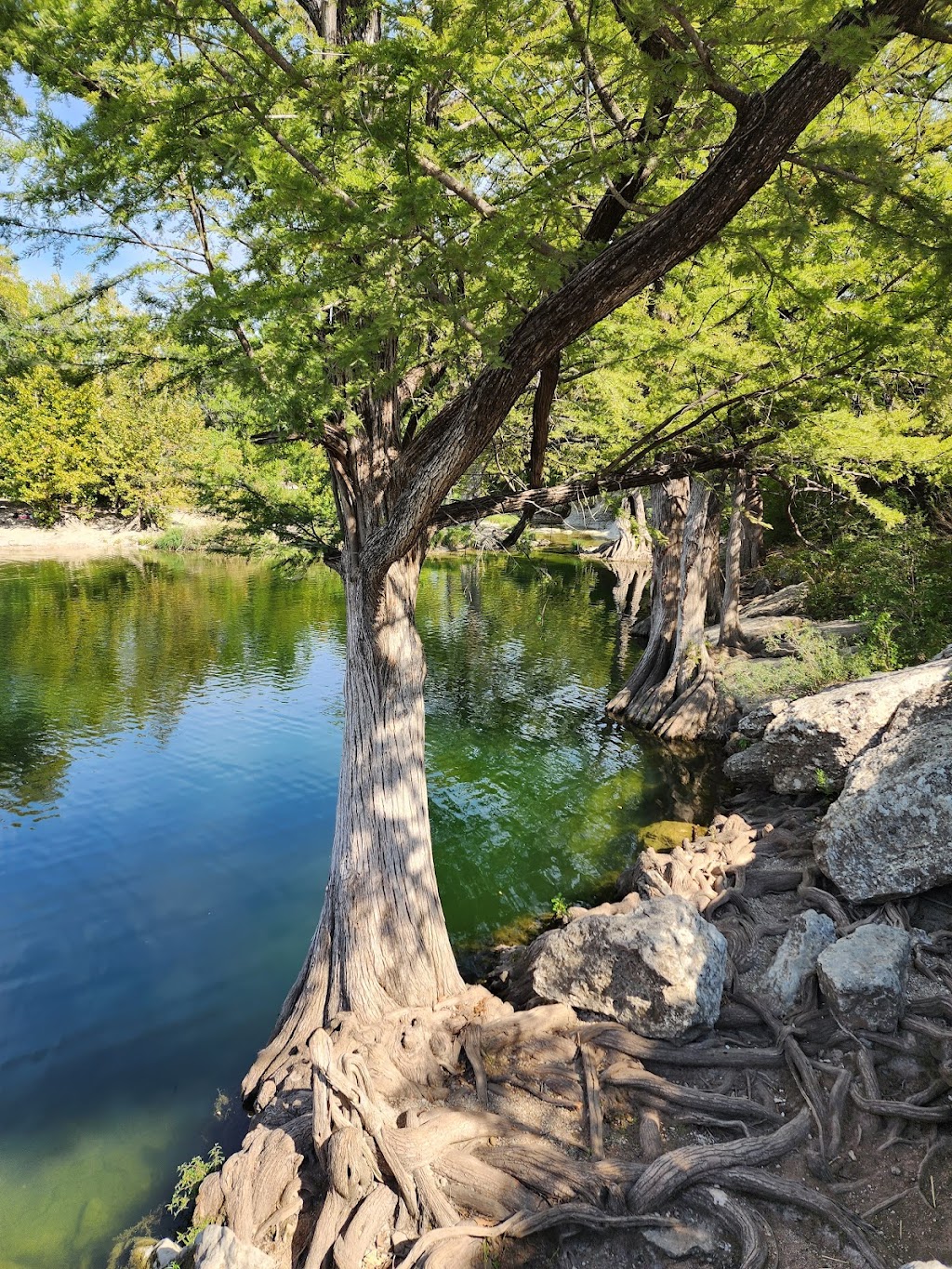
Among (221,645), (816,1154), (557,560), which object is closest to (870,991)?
(816,1154)

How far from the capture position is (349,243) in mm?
3426

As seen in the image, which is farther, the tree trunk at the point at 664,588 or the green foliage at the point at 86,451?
the green foliage at the point at 86,451

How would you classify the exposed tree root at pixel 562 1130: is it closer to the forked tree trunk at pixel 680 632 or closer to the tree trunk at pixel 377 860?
the tree trunk at pixel 377 860

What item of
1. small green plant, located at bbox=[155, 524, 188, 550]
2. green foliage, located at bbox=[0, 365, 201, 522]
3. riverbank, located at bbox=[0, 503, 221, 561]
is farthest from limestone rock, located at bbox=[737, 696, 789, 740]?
small green plant, located at bbox=[155, 524, 188, 550]

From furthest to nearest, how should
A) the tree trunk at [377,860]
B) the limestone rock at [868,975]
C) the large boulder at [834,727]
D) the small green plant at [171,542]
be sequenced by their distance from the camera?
1. the small green plant at [171,542]
2. the large boulder at [834,727]
3. the tree trunk at [377,860]
4. the limestone rock at [868,975]

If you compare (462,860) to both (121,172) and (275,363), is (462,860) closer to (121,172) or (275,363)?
(275,363)

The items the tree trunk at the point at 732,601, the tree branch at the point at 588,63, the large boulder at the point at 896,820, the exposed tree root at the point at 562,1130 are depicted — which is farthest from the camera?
the tree trunk at the point at 732,601

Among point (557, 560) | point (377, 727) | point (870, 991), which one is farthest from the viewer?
point (557, 560)

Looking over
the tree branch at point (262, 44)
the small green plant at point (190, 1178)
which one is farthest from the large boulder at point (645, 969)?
the tree branch at point (262, 44)

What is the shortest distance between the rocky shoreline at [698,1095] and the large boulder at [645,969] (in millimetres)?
16

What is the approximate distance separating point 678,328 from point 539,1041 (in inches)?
228

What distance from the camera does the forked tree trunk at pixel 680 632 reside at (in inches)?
542

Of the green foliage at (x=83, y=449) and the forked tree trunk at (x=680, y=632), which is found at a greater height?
the green foliage at (x=83, y=449)

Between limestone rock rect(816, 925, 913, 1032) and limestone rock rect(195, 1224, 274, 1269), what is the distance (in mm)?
3936
